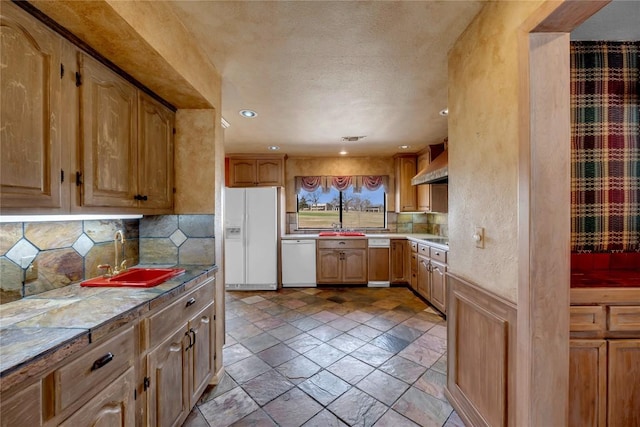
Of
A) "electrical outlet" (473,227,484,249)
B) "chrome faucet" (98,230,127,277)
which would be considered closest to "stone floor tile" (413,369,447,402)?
"electrical outlet" (473,227,484,249)

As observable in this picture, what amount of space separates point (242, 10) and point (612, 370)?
8.68 ft

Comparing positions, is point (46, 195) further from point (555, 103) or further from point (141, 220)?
point (555, 103)

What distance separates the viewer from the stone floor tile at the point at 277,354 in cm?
228

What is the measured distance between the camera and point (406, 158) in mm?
4746

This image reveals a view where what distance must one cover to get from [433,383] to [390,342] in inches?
25.3

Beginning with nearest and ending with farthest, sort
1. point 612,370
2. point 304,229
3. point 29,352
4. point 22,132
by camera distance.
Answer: point 29,352
point 22,132
point 612,370
point 304,229

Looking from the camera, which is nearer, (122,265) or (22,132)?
(22,132)

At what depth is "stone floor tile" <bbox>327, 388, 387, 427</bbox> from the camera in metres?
1.65

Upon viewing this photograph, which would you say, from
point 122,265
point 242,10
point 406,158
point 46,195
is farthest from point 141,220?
point 406,158

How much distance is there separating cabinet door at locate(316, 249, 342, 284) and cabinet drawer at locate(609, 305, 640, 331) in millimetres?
3396

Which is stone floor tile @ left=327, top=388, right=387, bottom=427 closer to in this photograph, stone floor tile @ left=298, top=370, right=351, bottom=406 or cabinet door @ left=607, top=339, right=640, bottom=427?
stone floor tile @ left=298, top=370, right=351, bottom=406

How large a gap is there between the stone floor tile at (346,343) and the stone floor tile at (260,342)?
0.58m

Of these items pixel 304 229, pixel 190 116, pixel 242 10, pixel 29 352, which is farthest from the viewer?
pixel 304 229

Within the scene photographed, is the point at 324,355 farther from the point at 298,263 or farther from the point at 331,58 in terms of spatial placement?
the point at 331,58
